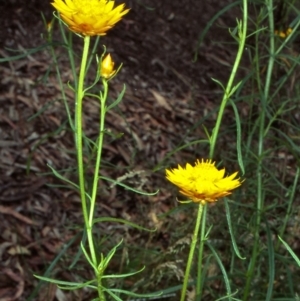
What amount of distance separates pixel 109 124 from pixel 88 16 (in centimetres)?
272

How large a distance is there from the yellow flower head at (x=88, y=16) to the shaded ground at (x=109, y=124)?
2.61 ft

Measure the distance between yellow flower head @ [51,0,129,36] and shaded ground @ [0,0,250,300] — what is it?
0.80 metres

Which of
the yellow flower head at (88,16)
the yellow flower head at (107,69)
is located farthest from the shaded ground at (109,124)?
the yellow flower head at (88,16)

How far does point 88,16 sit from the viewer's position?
4.14 feet

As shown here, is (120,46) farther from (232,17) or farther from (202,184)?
(202,184)

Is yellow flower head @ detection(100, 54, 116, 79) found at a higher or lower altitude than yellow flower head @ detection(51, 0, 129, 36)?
lower

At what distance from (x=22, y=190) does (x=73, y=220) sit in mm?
245

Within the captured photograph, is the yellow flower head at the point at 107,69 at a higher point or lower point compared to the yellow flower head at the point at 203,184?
higher

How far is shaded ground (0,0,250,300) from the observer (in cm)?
302

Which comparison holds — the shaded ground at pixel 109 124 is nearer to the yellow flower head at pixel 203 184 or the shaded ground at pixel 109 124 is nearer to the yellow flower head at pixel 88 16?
the yellow flower head at pixel 203 184

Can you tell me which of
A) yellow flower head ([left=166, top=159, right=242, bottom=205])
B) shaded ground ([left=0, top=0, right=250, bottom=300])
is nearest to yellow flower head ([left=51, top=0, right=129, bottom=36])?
yellow flower head ([left=166, top=159, right=242, bottom=205])

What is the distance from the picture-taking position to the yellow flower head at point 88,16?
1261mm

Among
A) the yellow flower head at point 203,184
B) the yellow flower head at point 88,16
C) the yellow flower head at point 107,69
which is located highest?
the yellow flower head at point 88,16

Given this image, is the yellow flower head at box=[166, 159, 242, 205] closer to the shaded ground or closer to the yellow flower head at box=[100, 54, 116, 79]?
the yellow flower head at box=[100, 54, 116, 79]
